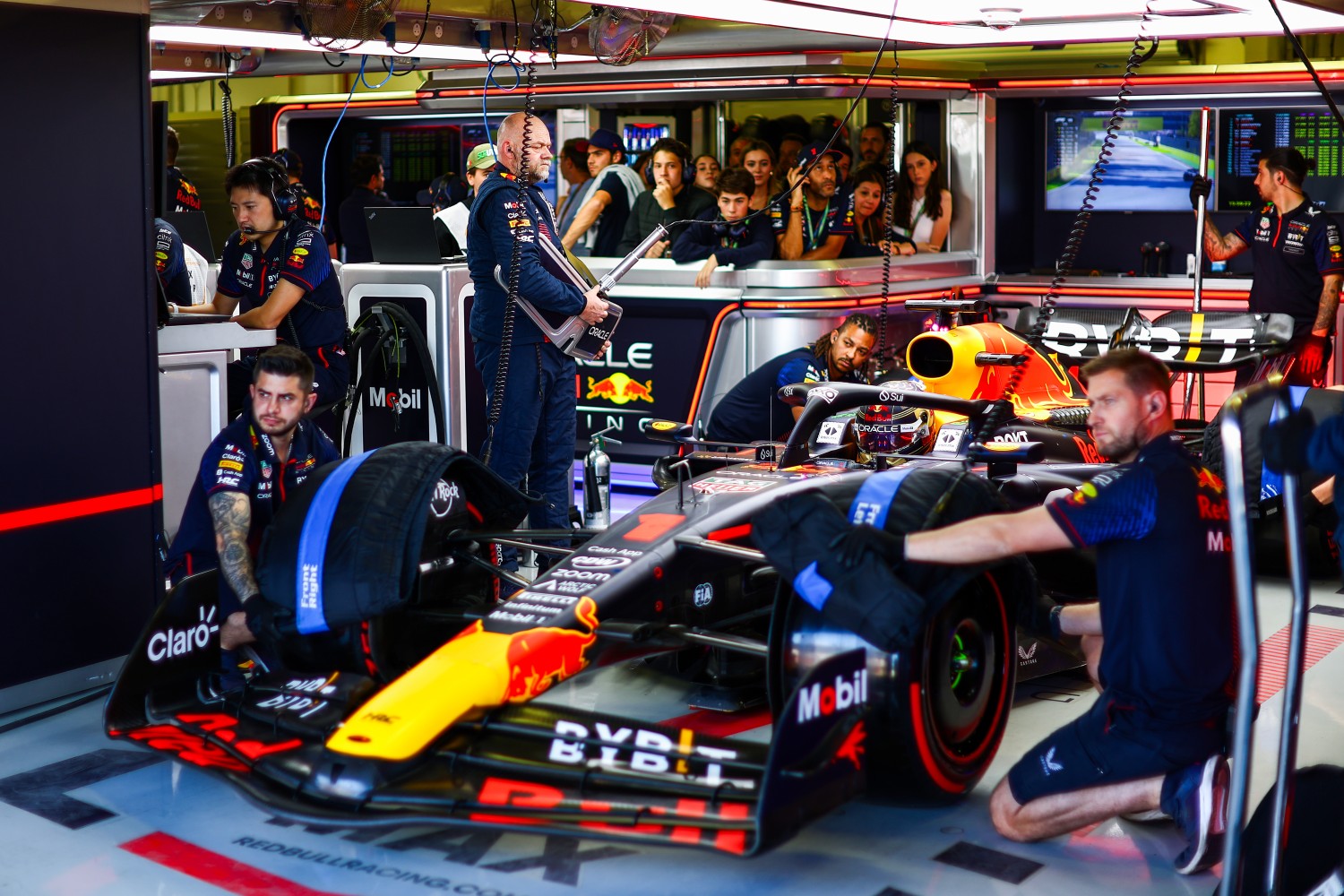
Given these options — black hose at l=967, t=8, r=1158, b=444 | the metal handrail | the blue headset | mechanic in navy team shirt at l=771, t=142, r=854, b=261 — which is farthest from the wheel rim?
mechanic in navy team shirt at l=771, t=142, r=854, b=261

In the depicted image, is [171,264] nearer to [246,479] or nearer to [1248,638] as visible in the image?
[246,479]

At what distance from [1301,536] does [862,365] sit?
11.6 feet

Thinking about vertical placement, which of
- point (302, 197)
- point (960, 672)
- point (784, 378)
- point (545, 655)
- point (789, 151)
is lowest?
point (960, 672)

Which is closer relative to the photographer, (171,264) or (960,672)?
(960,672)

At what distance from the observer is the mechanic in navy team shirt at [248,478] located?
167 inches

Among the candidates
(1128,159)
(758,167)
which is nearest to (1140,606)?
(758,167)

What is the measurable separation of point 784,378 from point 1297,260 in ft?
13.1

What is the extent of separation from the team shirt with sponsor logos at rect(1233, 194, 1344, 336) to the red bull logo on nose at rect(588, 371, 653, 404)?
362 centimetres

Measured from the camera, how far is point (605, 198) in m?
9.30

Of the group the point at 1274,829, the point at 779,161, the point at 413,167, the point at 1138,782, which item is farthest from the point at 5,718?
the point at 413,167

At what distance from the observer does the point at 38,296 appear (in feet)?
15.4

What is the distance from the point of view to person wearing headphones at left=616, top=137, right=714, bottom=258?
9.17m

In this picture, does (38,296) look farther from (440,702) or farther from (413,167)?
(413,167)

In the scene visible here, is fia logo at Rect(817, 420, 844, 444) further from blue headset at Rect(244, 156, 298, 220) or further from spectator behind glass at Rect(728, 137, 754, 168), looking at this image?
spectator behind glass at Rect(728, 137, 754, 168)
